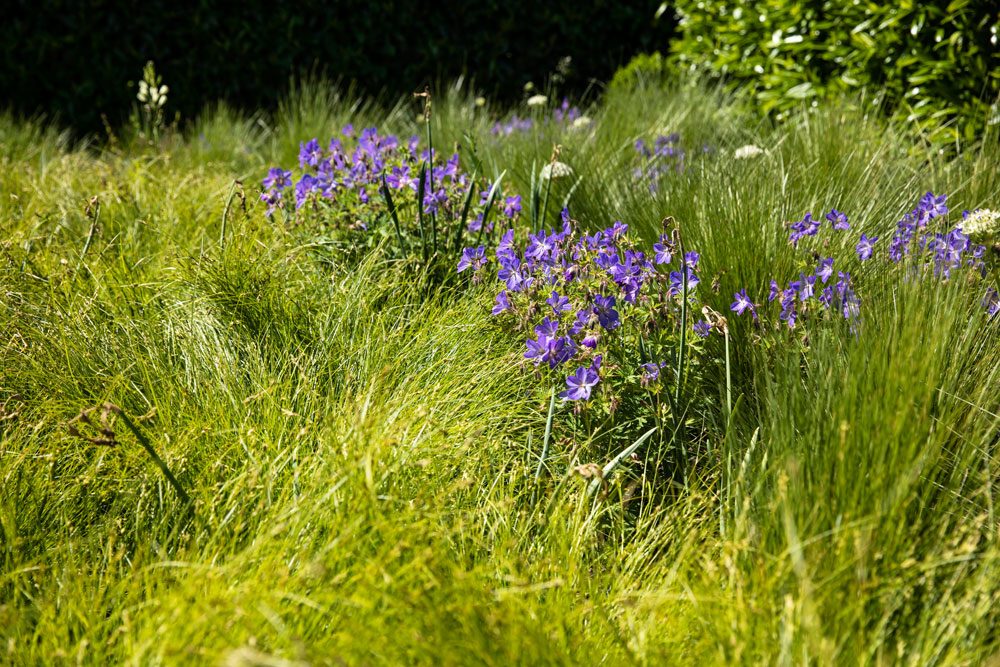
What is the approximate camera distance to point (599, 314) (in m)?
2.07

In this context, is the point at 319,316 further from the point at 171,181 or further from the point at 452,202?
the point at 171,181

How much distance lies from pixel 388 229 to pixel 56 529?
153 cm

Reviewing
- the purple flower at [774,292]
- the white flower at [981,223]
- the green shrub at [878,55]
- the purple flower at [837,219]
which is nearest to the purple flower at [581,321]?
the purple flower at [774,292]

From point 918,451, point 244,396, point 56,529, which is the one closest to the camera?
point 918,451

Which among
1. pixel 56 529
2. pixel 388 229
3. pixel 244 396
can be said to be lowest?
pixel 56 529

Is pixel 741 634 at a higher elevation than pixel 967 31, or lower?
lower

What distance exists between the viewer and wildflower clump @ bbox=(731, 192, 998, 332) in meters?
2.07

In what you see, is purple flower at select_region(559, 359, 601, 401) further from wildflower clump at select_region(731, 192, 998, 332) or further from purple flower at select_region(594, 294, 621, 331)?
wildflower clump at select_region(731, 192, 998, 332)

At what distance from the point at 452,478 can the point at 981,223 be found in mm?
1580

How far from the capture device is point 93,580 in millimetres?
1664

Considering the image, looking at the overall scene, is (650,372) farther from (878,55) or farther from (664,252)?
(878,55)

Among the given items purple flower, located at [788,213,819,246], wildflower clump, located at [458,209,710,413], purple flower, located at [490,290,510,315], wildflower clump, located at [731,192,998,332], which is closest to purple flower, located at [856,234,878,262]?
wildflower clump, located at [731,192,998,332]

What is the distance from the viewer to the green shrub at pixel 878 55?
144 inches

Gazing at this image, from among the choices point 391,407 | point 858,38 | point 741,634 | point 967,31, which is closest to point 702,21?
point 858,38
